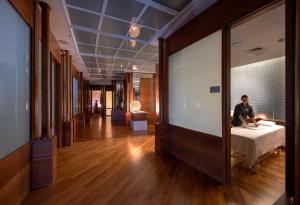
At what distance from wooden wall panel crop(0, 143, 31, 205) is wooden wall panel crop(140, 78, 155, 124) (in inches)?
314

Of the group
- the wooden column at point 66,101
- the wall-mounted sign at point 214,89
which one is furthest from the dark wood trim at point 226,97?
the wooden column at point 66,101

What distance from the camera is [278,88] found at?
198 inches

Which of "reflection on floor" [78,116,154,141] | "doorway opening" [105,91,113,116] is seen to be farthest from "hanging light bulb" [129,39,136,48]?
"doorway opening" [105,91,113,116]

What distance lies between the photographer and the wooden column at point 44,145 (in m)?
2.53

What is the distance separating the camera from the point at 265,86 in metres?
5.39

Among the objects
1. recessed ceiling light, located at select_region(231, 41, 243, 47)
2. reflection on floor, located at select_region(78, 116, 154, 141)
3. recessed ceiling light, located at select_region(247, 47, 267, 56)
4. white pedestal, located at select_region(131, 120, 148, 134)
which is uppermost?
recessed ceiling light, located at select_region(231, 41, 243, 47)

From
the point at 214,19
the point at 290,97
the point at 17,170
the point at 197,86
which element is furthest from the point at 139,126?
the point at 290,97

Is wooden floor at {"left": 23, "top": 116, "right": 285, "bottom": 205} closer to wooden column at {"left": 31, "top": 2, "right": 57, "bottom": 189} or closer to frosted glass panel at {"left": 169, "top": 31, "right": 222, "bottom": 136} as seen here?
wooden column at {"left": 31, "top": 2, "right": 57, "bottom": 189}

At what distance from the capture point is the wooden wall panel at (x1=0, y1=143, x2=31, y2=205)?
5.89 ft

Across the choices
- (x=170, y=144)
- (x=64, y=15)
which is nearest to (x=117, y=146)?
(x=170, y=144)

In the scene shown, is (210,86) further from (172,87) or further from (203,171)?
(203,171)

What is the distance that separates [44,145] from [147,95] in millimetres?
7972

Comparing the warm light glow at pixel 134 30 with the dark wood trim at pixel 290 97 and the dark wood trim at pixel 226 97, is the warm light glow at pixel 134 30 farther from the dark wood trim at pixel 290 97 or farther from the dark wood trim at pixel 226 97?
the dark wood trim at pixel 290 97

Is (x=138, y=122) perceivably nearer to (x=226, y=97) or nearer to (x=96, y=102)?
(x=226, y=97)
